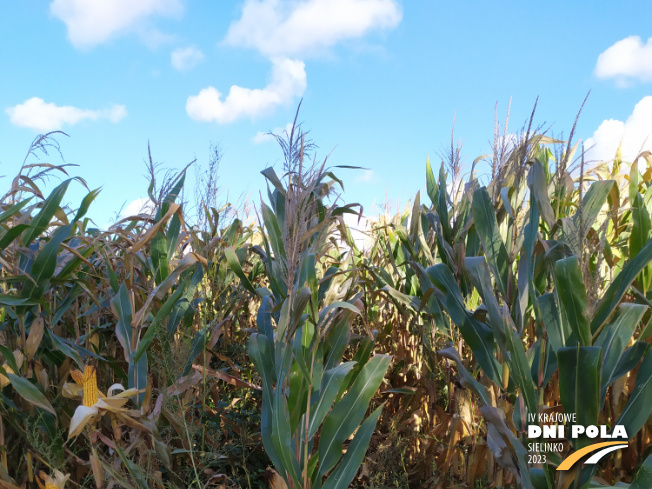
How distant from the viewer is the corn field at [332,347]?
6.03 feet

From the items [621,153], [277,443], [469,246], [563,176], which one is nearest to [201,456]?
[277,443]

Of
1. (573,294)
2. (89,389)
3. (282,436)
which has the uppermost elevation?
(573,294)

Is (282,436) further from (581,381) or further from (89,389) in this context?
(581,381)

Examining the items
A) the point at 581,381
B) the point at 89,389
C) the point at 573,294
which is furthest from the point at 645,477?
the point at 89,389

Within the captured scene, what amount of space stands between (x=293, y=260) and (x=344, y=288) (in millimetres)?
941

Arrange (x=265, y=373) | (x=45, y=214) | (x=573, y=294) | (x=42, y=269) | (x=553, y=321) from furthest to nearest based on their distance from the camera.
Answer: (x=45, y=214) < (x=42, y=269) < (x=265, y=373) < (x=553, y=321) < (x=573, y=294)

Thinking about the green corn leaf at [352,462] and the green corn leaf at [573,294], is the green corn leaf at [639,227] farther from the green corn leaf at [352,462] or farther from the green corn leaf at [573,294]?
the green corn leaf at [352,462]

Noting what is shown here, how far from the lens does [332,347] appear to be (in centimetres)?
225

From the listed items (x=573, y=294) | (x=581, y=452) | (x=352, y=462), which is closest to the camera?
(x=573, y=294)

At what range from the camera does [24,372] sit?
2.54 metres

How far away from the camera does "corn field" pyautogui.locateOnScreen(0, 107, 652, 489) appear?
184 cm

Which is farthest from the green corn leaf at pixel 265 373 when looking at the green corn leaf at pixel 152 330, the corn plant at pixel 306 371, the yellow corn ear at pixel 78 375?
the yellow corn ear at pixel 78 375

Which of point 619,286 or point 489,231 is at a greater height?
point 489,231

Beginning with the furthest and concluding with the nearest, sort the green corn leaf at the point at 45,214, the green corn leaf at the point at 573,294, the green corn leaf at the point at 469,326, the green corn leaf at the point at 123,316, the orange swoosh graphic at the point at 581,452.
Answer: the green corn leaf at the point at 45,214, the green corn leaf at the point at 123,316, the green corn leaf at the point at 469,326, the orange swoosh graphic at the point at 581,452, the green corn leaf at the point at 573,294
